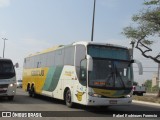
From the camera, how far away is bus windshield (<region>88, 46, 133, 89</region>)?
1680 centimetres

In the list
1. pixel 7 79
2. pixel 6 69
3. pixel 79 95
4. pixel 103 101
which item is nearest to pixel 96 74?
pixel 103 101

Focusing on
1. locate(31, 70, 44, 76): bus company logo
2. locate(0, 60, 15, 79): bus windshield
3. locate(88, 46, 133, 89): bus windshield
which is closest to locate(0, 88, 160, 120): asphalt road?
locate(88, 46, 133, 89): bus windshield

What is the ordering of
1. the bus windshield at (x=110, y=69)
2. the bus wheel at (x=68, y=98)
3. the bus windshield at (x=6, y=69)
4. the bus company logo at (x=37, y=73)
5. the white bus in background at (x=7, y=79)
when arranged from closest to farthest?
the bus windshield at (x=110, y=69), the bus wheel at (x=68, y=98), the white bus in background at (x=7, y=79), the bus windshield at (x=6, y=69), the bus company logo at (x=37, y=73)

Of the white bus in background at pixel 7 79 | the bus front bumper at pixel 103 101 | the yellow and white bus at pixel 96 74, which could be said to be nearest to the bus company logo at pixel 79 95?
the yellow and white bus at pixel 96 74

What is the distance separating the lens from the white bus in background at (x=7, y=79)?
21.7 meters

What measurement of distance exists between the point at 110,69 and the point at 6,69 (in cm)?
784

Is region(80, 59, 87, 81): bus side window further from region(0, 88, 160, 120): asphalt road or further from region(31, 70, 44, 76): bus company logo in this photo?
region(31, 70, 44, 76): bus company logo

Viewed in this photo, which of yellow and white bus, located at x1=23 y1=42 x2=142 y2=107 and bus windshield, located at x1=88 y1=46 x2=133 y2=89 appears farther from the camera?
bus windshield, located at x1=88 y1=46 x2=133 y2=89

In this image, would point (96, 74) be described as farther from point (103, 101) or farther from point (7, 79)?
point (7, 79)

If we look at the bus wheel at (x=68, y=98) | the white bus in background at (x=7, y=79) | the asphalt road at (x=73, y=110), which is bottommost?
the asphalt road at (x=73, y=110)

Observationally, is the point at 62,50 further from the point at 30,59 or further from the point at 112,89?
the point at 30,59

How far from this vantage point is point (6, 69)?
73.5ft

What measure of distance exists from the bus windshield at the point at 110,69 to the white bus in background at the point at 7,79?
670cm

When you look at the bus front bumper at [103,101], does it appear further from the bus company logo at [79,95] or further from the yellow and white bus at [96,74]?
the bus company logo at [79,95]
